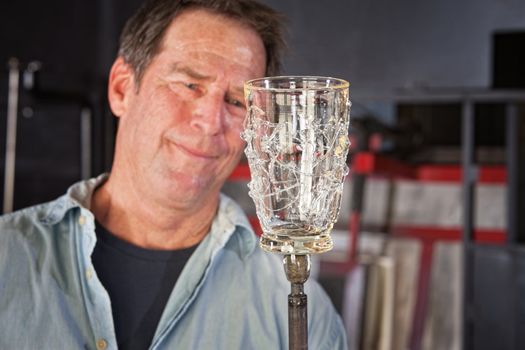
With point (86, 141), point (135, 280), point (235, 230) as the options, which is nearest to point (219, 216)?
point (235, 230)

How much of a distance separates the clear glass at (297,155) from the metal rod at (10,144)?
7.46ft

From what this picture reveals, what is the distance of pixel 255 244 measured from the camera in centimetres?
121

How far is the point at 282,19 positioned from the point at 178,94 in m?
0.25

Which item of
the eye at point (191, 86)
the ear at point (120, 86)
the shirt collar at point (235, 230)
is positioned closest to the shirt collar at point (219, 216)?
the shirt collar at point (235, 230)

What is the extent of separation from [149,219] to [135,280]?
100 millimetres

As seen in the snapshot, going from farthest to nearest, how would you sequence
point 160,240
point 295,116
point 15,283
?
point 160,240, point 15,283, point 295,116

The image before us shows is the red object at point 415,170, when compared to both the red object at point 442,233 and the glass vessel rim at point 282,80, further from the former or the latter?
the glass vessel rim at point 282,80

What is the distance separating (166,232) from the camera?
46.1 inches

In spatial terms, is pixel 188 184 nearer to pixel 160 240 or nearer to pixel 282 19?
pixel 160 240

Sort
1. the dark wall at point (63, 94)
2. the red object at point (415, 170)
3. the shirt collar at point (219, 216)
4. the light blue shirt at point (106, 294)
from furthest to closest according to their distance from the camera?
1. the dark wall at point (63, 94)
2. the red object at point (415, 170)
3. the shirt collar at point (219, 216)
4. the light blue shirt at point (106, 294)

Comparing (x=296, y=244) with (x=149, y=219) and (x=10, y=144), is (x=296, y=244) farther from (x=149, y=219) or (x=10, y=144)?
(x=10, y=144)

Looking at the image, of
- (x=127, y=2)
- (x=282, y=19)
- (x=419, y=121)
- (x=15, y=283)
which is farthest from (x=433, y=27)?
(x=15, y=283)

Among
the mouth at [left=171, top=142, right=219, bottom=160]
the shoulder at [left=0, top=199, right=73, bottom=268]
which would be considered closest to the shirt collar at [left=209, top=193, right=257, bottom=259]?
the mouth at [left=171, top=142, right=219, bottom=160]

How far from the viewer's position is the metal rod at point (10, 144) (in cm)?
278
